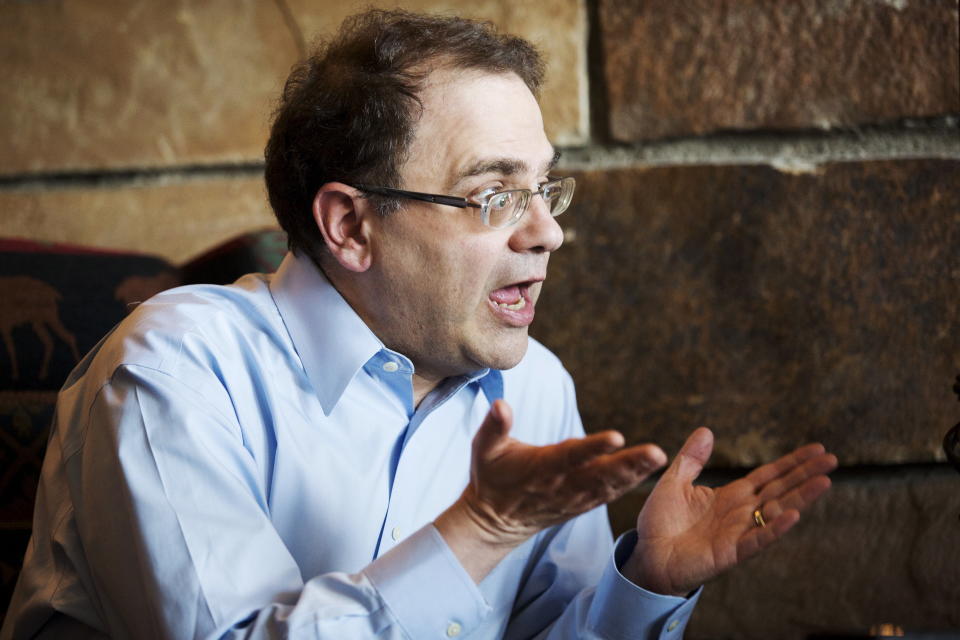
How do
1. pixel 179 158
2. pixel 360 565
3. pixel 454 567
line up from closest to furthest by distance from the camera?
pixel 454 567, pixel 360 565, pixel 179 158

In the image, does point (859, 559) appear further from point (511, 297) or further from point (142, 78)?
point (142, 78)

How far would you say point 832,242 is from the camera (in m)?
1.50

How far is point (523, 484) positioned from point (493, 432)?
0.06 m

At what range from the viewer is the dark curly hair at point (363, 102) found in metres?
1.16

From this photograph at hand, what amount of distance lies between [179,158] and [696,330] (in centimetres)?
110

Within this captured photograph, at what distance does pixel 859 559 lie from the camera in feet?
5.04

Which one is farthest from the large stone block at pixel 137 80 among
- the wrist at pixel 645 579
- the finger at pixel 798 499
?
the finger at pixel 798 499

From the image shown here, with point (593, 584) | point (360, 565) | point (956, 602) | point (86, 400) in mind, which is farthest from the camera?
point (956, 602)

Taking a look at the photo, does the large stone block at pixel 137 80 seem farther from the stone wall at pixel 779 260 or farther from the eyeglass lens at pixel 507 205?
the eyeglass lens at pixel 507 205

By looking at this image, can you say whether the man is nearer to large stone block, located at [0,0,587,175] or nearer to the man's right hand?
the man's right hand

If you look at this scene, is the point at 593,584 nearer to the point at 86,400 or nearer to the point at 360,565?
the point at 360,565

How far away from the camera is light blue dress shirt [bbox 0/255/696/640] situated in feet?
2.84

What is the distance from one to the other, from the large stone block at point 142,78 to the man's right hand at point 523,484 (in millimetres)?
1102

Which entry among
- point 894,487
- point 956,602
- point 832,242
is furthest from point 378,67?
point 956,602
